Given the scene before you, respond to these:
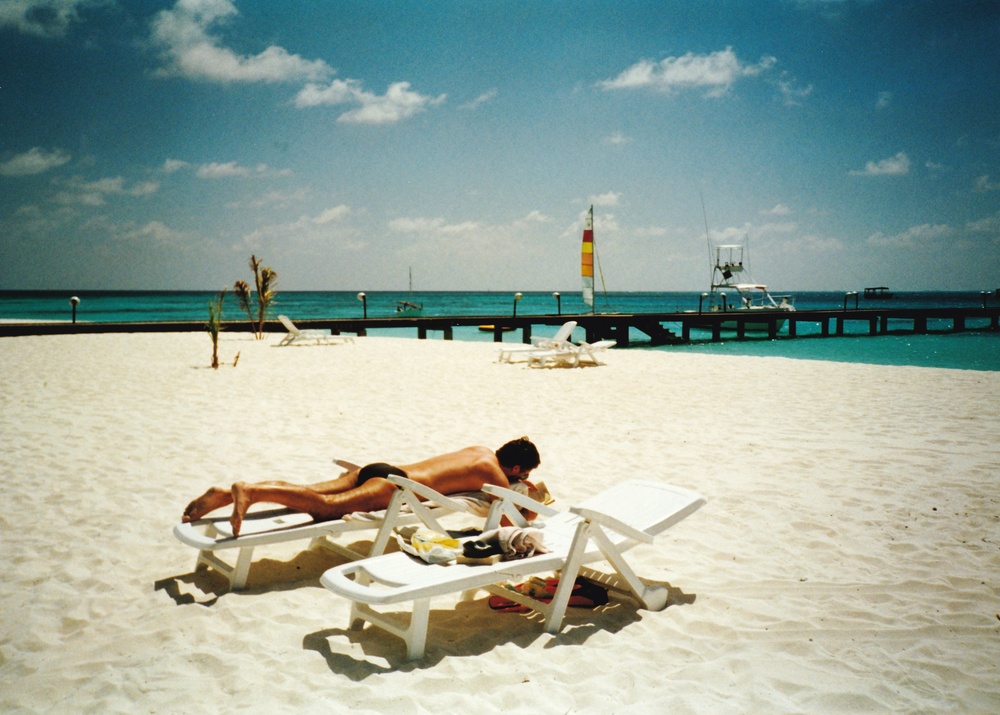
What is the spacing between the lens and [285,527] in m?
3.23

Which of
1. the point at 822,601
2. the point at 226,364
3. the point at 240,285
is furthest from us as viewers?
the point at 240,285

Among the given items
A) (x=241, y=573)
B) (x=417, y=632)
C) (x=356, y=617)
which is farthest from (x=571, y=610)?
(x=241, y=573)

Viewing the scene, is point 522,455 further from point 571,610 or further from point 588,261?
point 588,261

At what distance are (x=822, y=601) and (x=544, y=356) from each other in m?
10.2

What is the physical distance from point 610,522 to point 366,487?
1.42m

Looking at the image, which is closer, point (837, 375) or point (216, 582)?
point (216, 582)

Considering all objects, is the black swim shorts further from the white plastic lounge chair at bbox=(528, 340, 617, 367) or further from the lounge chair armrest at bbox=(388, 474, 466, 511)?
the white plastic lounge chair at bbox=(528, 340, 617, 367)

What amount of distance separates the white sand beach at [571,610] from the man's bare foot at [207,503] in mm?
398

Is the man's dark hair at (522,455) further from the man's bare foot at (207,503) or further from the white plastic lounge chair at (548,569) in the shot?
the man's bare foot at (207,503)

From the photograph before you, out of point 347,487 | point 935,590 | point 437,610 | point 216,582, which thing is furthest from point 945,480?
point 216,582

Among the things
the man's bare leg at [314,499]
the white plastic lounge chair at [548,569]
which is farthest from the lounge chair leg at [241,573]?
the white plastic lounge chair at [548,569]

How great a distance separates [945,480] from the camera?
17.0 feet

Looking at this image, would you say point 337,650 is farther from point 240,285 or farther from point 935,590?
point 240,285

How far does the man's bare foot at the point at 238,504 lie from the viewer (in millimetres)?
3055
